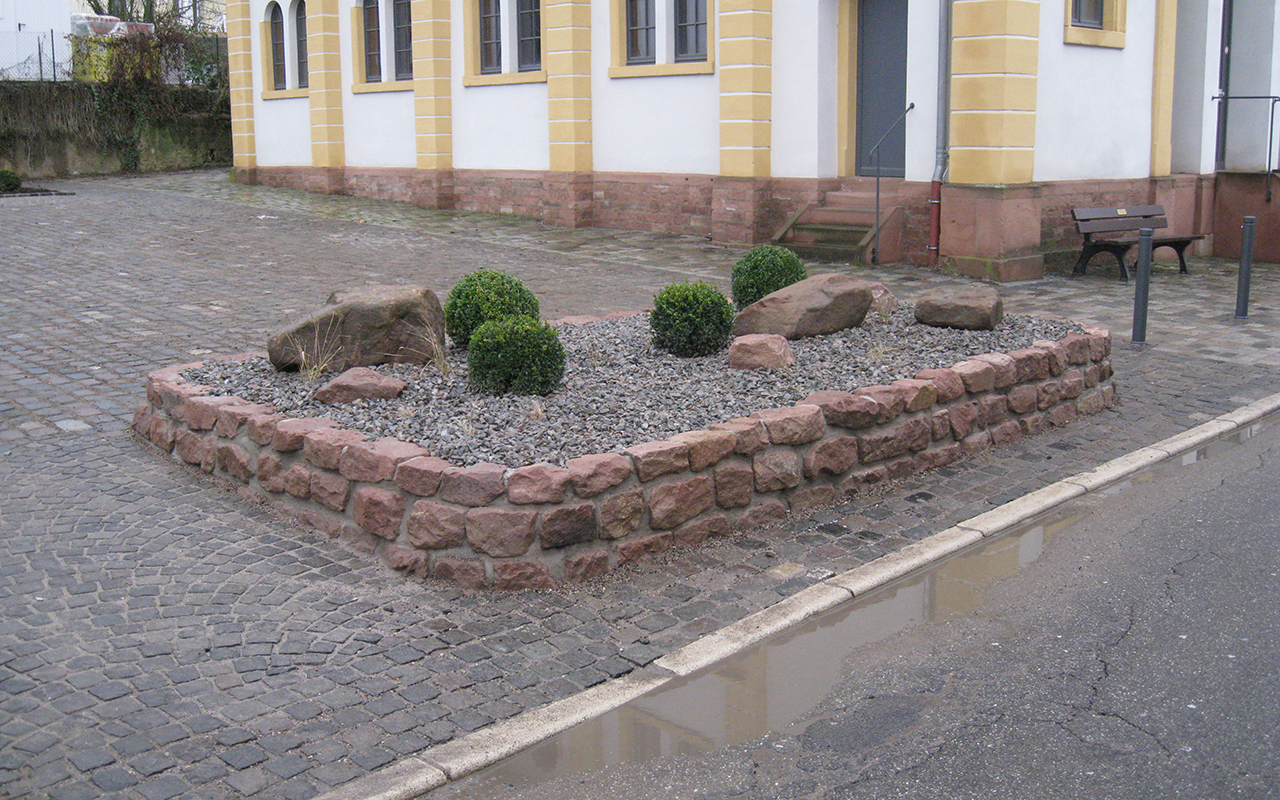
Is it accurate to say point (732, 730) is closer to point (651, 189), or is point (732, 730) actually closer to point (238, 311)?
point (238, 311)

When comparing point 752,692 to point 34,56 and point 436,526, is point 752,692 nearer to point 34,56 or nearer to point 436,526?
point 436,526

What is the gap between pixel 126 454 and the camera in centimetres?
743

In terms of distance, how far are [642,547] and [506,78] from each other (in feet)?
54.9

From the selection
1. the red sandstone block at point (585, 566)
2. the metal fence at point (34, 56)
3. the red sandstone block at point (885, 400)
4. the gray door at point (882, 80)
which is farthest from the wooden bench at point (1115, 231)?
the metal fence at point (34, 56)

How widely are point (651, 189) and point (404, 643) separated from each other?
48.2 feet

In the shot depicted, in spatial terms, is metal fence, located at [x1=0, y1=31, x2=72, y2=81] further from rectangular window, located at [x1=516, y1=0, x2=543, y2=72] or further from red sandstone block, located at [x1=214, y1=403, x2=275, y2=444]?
red sandstone block, located at [x1=214, y1=403, x2=275, y2=444]

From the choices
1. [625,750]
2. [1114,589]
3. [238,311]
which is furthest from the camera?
[238,311]

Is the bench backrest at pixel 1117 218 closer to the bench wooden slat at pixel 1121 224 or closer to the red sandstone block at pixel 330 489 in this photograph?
the bench wooden slat at pixel 1121 224

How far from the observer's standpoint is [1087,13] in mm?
15367

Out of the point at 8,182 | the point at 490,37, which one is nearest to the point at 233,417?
the point at 490,37

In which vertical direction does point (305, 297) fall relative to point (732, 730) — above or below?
above

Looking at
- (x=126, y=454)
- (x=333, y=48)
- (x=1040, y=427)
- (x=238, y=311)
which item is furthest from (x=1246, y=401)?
(x=333, y=48)

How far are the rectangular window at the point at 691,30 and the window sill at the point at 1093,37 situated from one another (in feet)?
17.7

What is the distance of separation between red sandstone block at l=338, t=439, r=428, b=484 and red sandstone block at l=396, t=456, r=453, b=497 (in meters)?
0.06
